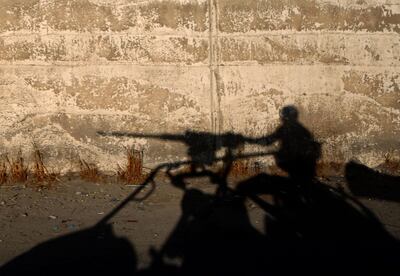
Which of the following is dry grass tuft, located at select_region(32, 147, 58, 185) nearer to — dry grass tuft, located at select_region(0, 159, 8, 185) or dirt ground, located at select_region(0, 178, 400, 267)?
dirt ground, located at select_region(0, 178, 400, 267)

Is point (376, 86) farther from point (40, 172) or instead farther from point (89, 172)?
point (40, 172)

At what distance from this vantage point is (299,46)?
5957mm

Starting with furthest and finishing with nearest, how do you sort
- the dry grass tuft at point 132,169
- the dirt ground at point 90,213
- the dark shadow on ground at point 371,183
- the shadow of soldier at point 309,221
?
the dry grass tuft at point 132,169, the dark shadow on ground at point 371,183, the dirt ground at point 90,213, the shadow of soldier at point 309,221

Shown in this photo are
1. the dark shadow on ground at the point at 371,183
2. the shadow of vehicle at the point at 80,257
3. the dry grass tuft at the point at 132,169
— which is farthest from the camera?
the dry grass tuft at the point at 132,169

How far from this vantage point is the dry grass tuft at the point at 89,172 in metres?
5.99

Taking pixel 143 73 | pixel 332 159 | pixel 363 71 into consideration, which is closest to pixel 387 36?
pixel 363 71

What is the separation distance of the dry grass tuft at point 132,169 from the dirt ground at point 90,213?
0.14 meters

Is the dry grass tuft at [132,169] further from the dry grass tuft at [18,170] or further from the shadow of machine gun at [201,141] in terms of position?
the dry grass tuft at [18,170]

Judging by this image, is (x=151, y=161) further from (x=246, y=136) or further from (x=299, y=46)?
(x=299, y=46)

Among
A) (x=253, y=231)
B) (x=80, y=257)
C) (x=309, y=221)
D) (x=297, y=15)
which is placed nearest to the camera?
(x=80, y=257)

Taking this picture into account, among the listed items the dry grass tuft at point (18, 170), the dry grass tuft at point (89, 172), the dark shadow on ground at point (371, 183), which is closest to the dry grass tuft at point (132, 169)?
the dry grass tuft at point (89, 172)

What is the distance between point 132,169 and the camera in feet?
19.7

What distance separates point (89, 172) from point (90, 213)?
90cm

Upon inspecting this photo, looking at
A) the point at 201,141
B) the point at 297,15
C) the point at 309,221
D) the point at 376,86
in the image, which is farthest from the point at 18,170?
the point at 376,86
